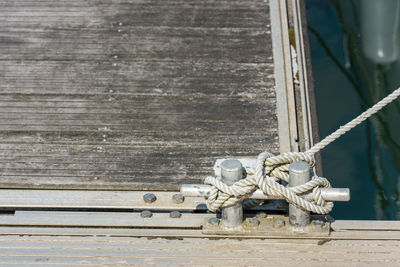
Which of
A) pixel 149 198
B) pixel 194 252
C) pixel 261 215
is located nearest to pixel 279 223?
A: pixel 261 215

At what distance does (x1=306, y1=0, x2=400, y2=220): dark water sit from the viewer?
6.03 metres

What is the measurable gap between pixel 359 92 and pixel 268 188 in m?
4.08

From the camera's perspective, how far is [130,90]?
4.81m

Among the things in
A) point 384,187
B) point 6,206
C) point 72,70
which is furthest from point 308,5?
point 6,206

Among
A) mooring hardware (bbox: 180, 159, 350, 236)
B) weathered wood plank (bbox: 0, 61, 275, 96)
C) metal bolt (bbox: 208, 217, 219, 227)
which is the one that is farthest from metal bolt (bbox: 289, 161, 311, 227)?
weathered wood plank (bbox: 0, 61, 275, 96)

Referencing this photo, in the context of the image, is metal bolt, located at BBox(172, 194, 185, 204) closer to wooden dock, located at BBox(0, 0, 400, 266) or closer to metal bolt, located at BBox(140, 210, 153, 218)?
wooden dock, located at BBox(0, 0, 400, 266)

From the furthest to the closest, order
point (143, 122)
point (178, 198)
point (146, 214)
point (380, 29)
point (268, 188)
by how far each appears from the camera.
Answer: point (380, 29)
point (143, 122)
point (178, 198)
point (146, 214)
point (268, 188)

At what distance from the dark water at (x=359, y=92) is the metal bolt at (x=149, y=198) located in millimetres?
2175

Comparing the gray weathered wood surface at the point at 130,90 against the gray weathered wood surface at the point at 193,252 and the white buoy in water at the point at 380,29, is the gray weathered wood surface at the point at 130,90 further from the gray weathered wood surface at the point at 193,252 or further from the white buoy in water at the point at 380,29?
the white buoy in water at the point at 380,29

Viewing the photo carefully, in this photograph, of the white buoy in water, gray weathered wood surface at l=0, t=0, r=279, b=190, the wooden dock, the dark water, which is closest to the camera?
the wooden dock

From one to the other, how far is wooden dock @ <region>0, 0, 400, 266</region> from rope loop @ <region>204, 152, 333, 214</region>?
17cm

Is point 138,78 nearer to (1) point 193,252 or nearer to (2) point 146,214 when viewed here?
(2) point 146,214

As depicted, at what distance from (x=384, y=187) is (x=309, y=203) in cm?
306

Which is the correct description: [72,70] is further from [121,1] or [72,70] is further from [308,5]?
[308,5]
